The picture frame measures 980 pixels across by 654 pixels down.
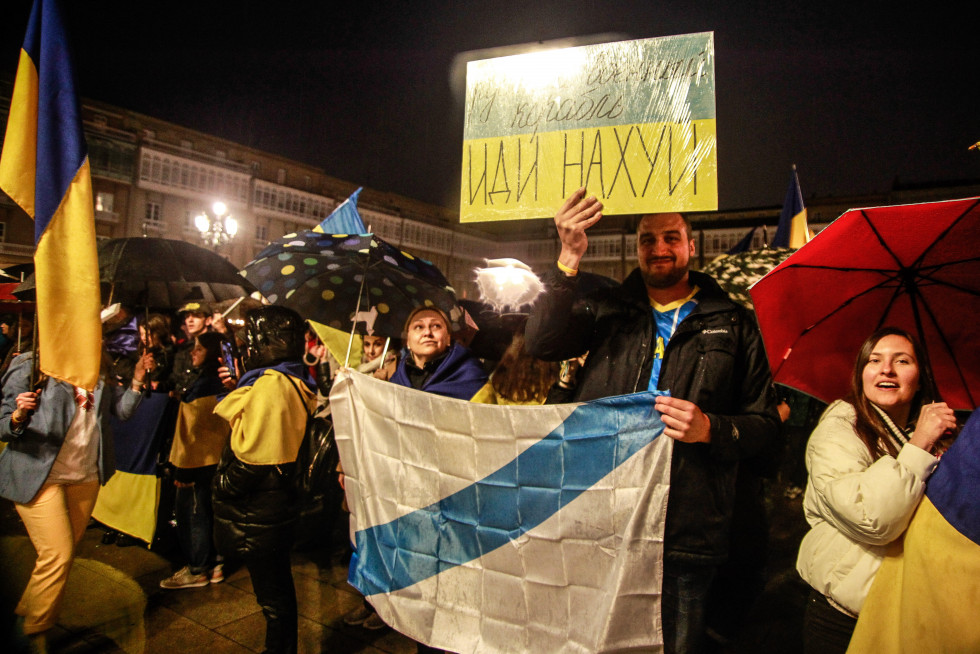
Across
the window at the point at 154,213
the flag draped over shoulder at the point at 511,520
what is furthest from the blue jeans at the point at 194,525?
the window at the point at 154,213

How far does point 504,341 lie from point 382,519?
221 centimetres

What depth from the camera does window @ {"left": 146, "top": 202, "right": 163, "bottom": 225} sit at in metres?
33.9

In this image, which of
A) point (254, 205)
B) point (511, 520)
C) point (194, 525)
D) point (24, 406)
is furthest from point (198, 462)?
point (254, 205)

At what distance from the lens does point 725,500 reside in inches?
78.9

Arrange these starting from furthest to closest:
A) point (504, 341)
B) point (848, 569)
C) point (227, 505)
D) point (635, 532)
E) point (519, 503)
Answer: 1. point (504, 341)
2. point (227, 505)
3. point (519, 503)
4. point (635, 532)
5. point (848, 569)

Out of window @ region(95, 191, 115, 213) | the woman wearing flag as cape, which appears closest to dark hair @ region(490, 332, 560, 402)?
the woman wearing flag as cape

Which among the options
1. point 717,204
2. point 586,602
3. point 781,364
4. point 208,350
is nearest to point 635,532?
point 586,602

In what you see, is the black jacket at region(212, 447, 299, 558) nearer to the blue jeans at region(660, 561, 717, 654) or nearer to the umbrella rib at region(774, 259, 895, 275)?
the blue jeans at region(660, 561, 717, 654)

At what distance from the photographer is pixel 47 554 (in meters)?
2.99

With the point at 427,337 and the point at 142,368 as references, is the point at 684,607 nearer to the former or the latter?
the point at 427,337

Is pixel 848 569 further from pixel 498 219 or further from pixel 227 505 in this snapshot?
pixel 227 505

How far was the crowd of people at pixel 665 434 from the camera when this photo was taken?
1839 mm

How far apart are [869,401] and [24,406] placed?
4043 mm

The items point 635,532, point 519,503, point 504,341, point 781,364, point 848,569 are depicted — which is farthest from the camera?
point 504,341
